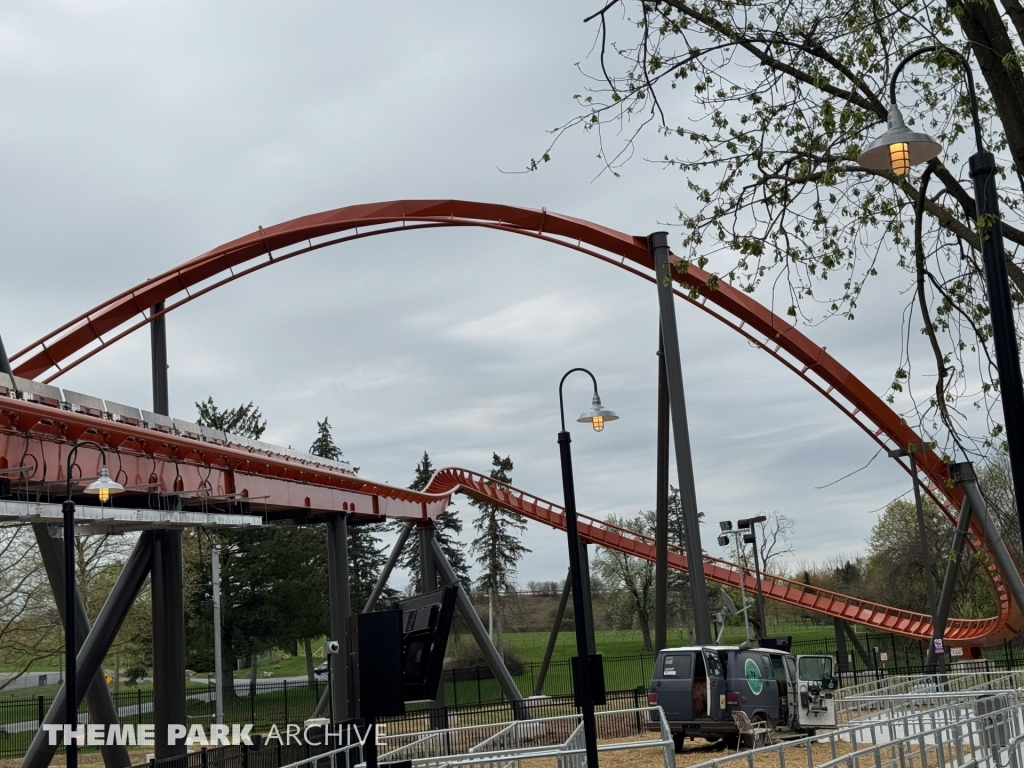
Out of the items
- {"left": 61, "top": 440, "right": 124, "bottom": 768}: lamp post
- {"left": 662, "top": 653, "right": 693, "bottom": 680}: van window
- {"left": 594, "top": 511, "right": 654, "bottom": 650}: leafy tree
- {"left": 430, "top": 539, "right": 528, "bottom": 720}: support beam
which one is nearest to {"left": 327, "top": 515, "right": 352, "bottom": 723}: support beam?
{"left": 430, "top": 539, "right": 528, "bottom": 720}: support beam

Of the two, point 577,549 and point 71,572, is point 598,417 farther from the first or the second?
point 71,572

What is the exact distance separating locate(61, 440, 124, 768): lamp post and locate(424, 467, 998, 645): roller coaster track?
21544 millimetres

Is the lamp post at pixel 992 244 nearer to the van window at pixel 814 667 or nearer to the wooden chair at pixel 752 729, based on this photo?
the wooden chair at pixel 752 729

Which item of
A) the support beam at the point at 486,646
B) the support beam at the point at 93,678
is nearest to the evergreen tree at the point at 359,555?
the support beam at the point at 486,646

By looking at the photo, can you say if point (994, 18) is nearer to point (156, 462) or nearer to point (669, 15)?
point (669, 15)

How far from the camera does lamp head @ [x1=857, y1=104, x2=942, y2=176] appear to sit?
7.64m

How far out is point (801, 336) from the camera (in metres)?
27.2

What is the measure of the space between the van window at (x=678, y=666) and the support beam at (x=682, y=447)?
2.42ft

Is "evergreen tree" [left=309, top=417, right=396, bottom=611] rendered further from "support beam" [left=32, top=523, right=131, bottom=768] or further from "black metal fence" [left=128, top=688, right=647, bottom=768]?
"support beam" [left=32, top=523, right=131, bottom=768]

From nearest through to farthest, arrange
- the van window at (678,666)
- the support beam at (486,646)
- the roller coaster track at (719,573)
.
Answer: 1. the van window at (678,666)
2. the support beam at (486,646)
3. the roller coaster track at (719,573)

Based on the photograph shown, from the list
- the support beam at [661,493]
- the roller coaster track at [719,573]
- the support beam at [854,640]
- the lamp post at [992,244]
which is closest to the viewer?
the lamp post at [992,244]

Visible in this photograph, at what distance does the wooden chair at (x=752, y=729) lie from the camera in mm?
18516

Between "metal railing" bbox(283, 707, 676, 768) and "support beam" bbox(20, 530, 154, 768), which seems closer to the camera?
"metal railing" bbox(283, 707, 676, 768)

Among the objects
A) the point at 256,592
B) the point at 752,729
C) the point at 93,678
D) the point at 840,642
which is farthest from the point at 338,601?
the point at 256,592
